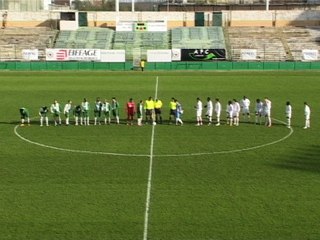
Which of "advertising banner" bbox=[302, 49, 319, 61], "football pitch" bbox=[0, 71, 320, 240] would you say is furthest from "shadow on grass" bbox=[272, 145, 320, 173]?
"advertising banner" bbox=[302, 49, 319, 61]

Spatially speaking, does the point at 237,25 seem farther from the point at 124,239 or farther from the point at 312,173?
the point at 124,239

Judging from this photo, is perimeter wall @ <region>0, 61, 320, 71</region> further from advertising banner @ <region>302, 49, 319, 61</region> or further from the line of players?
the line of players

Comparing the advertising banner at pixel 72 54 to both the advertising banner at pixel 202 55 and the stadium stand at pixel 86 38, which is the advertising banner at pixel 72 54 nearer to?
the stadium stand at pixel 86 38

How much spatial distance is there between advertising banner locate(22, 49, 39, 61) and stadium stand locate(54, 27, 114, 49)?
7065 mm

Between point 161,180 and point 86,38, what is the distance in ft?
207

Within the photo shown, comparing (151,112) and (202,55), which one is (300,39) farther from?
(151,112)

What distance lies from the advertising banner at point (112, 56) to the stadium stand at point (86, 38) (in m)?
9.18

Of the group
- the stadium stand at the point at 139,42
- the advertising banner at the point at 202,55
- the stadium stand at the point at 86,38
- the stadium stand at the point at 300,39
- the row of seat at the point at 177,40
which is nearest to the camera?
the advertising banner at the point at 202,55

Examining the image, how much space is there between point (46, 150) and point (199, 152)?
6.63 meters

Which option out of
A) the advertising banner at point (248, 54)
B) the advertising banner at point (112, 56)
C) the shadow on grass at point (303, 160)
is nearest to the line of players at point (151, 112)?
the shadow on grass at point (303, 160)

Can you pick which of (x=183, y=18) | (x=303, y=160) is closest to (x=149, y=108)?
(x=303, y=160)

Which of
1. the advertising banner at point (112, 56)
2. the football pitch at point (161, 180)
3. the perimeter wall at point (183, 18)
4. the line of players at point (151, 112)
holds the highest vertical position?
the perimeter wall at point (183, 18)

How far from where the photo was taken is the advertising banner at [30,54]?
6962 centimetres

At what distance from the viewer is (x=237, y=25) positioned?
85.5 metres
